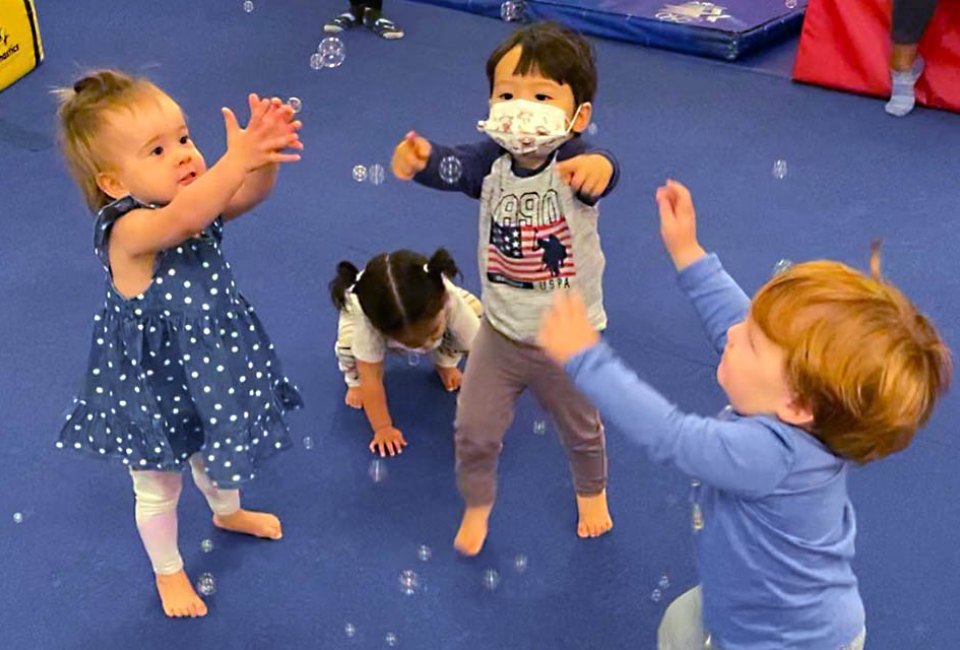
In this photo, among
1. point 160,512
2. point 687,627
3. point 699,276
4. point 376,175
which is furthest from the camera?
point 376,175

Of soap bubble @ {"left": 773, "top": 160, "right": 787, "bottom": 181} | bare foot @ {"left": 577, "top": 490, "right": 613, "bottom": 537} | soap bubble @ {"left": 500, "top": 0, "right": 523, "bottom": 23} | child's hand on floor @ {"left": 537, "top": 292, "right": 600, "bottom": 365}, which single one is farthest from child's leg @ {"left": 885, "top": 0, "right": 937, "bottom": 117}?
child's hand on floor @ {"left": 537, "top": 292, "right": 600, "bottom": 365}

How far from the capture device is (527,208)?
1.73 metres

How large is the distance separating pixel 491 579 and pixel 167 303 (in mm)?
723

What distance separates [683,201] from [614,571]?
0.78 meters

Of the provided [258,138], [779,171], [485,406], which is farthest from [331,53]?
[258,138]

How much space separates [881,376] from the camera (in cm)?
117

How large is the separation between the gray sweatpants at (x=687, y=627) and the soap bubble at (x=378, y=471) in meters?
0.74

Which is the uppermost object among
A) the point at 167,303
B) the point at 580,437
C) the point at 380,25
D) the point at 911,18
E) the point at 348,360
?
the point at 167,303

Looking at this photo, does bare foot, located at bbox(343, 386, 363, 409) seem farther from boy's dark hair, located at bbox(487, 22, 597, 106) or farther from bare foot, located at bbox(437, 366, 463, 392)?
boy's dark hair, located at bbox(487, 22, 597, 106)

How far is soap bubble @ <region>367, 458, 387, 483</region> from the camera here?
7.21 feet

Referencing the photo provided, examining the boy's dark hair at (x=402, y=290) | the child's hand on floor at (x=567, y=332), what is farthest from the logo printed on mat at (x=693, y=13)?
the child's hand on floor at (x=567, y=332)

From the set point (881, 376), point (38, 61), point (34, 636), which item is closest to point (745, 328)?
point (881, 376)

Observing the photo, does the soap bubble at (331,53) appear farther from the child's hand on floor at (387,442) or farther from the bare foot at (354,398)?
the child's hand on floor at (387,442)

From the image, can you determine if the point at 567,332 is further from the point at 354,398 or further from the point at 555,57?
the point at 354,398
